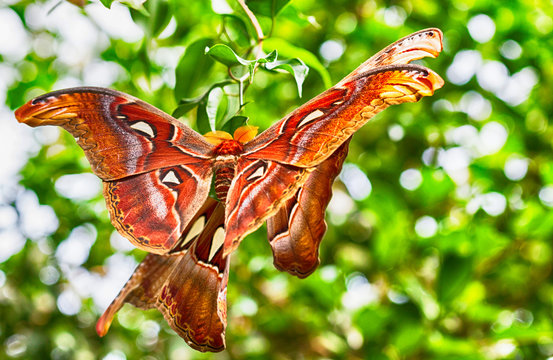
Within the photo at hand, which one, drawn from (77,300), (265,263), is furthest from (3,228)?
(265,263)

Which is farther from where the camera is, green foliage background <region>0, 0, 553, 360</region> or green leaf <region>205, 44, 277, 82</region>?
green foliage background <region>0, 0, 553, 360</region>

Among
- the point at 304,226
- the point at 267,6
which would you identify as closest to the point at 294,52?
the point at 267,6

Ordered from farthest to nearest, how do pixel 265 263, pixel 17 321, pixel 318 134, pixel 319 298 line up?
pixel 265 263 → pixel 17 321 → pixel 319 298 → pixel 318 134

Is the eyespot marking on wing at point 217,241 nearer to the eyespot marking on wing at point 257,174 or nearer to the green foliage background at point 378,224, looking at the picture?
the eyespot marking on wing at point 257,174

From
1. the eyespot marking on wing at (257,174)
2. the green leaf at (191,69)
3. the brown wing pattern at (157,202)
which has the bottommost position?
the green leaf at (191,69)

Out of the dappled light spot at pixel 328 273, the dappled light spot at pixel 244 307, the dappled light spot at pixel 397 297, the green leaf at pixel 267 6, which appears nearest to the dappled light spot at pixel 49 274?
the dappled light spot at pixel 244 307

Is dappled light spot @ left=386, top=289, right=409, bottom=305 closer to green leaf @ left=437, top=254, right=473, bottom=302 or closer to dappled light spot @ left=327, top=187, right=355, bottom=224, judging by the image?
green leaf @ left=437, top=254, right=473, bottom=302

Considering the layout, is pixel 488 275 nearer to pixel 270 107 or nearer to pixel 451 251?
pixel 451 251

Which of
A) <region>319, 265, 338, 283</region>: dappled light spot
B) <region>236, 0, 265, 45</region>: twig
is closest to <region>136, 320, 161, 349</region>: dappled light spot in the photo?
A: <region>319, 265, 338, 283</region>: dappled light spot
